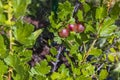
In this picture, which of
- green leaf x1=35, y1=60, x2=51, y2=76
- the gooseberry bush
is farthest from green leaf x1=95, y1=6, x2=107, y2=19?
green leaf x1=35, y1=60, x2=51, y2=76

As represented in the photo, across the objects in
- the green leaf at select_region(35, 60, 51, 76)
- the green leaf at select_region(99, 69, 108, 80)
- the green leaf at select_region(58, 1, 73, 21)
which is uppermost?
the green leaf at select_region(58, 1, 73, 21)

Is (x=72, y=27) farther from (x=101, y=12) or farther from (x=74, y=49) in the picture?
(x=101, y=12)

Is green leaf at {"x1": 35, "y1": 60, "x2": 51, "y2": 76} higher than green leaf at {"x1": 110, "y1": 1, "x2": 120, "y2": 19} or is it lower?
lower

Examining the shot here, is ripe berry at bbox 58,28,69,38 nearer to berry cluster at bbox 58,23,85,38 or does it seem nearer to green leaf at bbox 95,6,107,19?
berry cluster at bbox 58,23,85,38

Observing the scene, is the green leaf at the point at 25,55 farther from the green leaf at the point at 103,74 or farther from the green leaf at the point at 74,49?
the green leaf at the point at 103,74

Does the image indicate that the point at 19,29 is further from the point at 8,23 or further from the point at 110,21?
the point at 110,21

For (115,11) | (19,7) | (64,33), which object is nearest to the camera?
(19,7)

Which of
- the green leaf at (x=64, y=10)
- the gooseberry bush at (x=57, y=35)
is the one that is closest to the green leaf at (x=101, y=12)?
the gooseberry bush at (x=57, y=35)

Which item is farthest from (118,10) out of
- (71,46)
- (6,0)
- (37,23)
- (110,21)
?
(37,23)

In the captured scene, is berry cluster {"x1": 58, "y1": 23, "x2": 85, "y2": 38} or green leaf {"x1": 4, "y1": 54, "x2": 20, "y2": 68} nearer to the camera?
green leaf {"x1": 4, "y1": 54, "x2": 20, "y2": 68}

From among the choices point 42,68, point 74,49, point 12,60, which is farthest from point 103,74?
point 12,60

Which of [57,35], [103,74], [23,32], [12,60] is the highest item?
[23,32]
